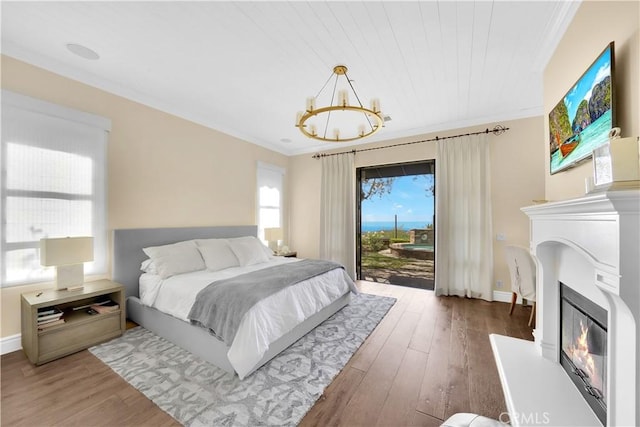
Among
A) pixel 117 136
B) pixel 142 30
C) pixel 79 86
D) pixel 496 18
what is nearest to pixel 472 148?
pixel 496 18

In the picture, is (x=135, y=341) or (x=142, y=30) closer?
(x=142, y=30)

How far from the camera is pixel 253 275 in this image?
2.69 meters

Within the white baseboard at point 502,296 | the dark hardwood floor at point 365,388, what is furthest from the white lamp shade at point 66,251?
the white baseboard at point 502,296

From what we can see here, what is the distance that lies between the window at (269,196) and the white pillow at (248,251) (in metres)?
1.08

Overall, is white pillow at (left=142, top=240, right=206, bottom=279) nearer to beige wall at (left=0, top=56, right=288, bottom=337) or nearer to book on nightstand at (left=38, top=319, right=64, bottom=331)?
beige wall at (left=0, top=56, right=288, bottom=337)

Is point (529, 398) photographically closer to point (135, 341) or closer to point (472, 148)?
point (135, 341)

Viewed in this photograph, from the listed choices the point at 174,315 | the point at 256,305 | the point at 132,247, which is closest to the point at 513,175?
the point at 256,305

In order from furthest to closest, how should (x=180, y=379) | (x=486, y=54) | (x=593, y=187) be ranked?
(x=486, y=54)
(x=180, y=379)
(x=593, y=187)

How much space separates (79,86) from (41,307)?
2.22 metres

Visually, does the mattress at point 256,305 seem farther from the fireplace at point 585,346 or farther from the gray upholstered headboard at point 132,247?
the fireplace at point 585,346

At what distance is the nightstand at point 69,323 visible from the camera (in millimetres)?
2070

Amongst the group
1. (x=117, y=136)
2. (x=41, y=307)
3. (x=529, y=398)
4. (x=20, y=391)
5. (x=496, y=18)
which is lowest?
(x=20, y=391)

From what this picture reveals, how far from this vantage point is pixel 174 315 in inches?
93.0

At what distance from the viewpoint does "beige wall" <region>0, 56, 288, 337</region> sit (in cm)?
235
